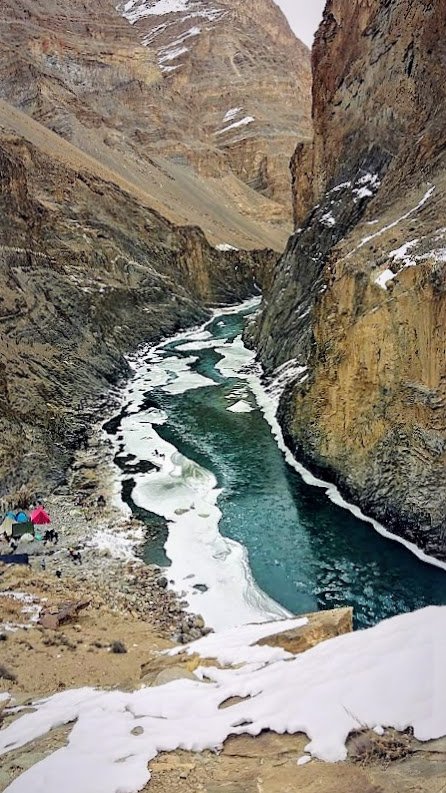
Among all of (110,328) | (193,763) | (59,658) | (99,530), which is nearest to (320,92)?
(110,328)

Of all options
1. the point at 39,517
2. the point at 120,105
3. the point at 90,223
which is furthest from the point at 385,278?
the point at 120,105

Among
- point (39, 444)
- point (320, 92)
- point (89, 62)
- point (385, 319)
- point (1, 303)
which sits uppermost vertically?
point (89, 62)

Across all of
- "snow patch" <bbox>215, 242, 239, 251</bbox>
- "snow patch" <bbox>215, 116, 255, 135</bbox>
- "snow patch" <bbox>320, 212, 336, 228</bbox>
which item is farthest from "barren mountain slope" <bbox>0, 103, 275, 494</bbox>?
"snow patch" <bbox>215, 116, 255, 135</bbox>

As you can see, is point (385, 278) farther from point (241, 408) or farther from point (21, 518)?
point (21, 518)

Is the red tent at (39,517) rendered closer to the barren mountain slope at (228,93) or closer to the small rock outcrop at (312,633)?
the small rock outcrop at (312,633)

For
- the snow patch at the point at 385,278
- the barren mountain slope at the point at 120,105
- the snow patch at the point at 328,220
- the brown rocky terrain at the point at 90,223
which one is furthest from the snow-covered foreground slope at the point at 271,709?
the barren mountain slope at the point at 120,105

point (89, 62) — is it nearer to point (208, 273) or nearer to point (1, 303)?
point (208, 273)
